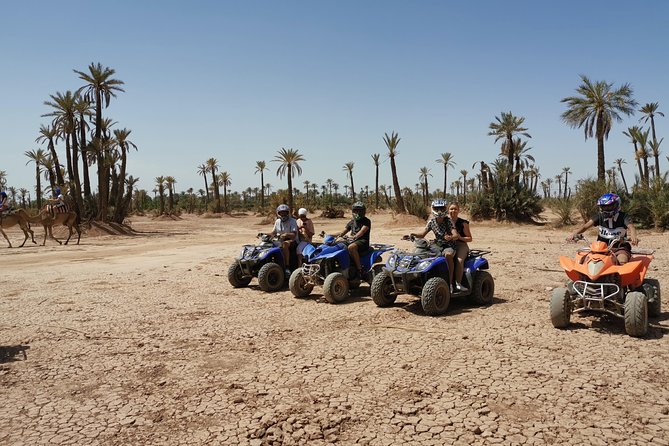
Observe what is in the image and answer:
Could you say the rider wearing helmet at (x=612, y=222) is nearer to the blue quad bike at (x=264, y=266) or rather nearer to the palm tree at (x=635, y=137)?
the blue quad bike at (x=264, y=266)

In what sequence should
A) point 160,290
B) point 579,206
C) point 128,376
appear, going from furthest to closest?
1. point 579,206
2. point 160,290
3. point 128,376

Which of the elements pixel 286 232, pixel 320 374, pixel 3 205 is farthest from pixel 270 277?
pixel 3 205

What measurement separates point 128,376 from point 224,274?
6799 millimetres

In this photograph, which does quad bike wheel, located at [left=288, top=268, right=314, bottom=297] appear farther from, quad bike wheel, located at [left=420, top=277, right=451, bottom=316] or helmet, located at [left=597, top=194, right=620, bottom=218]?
helmet, located at [left=597, top=194, right=620, bottom=218]

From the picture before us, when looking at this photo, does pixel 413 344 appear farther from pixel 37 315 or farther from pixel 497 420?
pixel 37 315

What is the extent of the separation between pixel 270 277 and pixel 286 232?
980mm

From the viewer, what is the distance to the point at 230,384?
4609 millimetres

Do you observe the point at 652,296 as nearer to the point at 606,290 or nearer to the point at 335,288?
the point at 606,290

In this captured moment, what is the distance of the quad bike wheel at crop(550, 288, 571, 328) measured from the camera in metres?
5.90

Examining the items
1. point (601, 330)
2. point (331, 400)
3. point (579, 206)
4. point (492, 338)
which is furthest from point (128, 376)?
point (579, 206)

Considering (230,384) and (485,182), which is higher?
(485,182)

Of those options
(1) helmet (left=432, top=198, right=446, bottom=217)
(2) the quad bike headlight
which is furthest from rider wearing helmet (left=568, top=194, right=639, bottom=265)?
(2) the quad bike headlight

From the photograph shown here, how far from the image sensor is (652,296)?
20.4 ft

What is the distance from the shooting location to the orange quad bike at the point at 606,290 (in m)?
5.51
